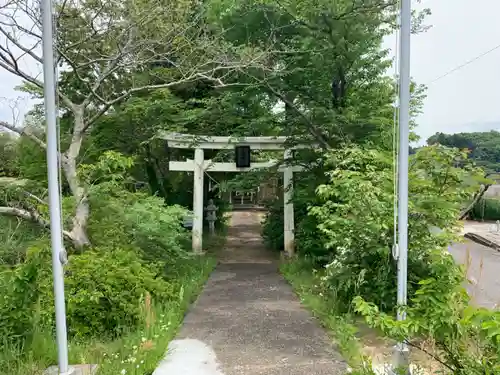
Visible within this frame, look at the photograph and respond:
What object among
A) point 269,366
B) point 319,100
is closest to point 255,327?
point 269,366

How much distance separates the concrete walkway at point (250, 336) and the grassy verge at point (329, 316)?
0.30 feet

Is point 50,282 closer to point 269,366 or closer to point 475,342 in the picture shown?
point 269,366

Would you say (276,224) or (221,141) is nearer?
(221,141)

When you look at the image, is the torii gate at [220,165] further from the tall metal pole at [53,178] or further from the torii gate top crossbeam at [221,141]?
the tall metal pole at [53,178]

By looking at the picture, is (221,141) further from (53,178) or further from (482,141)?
(53,178)

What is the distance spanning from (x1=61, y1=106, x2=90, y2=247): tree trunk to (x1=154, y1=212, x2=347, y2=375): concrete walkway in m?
1.66

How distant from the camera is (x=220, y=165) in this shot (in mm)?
8727

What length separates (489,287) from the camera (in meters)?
6.48

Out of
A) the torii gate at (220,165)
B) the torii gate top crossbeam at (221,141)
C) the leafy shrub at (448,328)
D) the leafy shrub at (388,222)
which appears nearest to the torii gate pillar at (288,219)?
the torii gate at (220,165)

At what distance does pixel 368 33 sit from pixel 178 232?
4.23 metres

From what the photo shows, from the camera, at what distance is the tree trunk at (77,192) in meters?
4.99

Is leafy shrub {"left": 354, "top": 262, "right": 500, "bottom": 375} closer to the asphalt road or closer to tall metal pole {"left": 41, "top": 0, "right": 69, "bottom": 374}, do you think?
the asphalt road

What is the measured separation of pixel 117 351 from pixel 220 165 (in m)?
5.71

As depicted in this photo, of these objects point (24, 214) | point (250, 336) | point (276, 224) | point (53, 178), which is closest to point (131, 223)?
point (24, 214)
